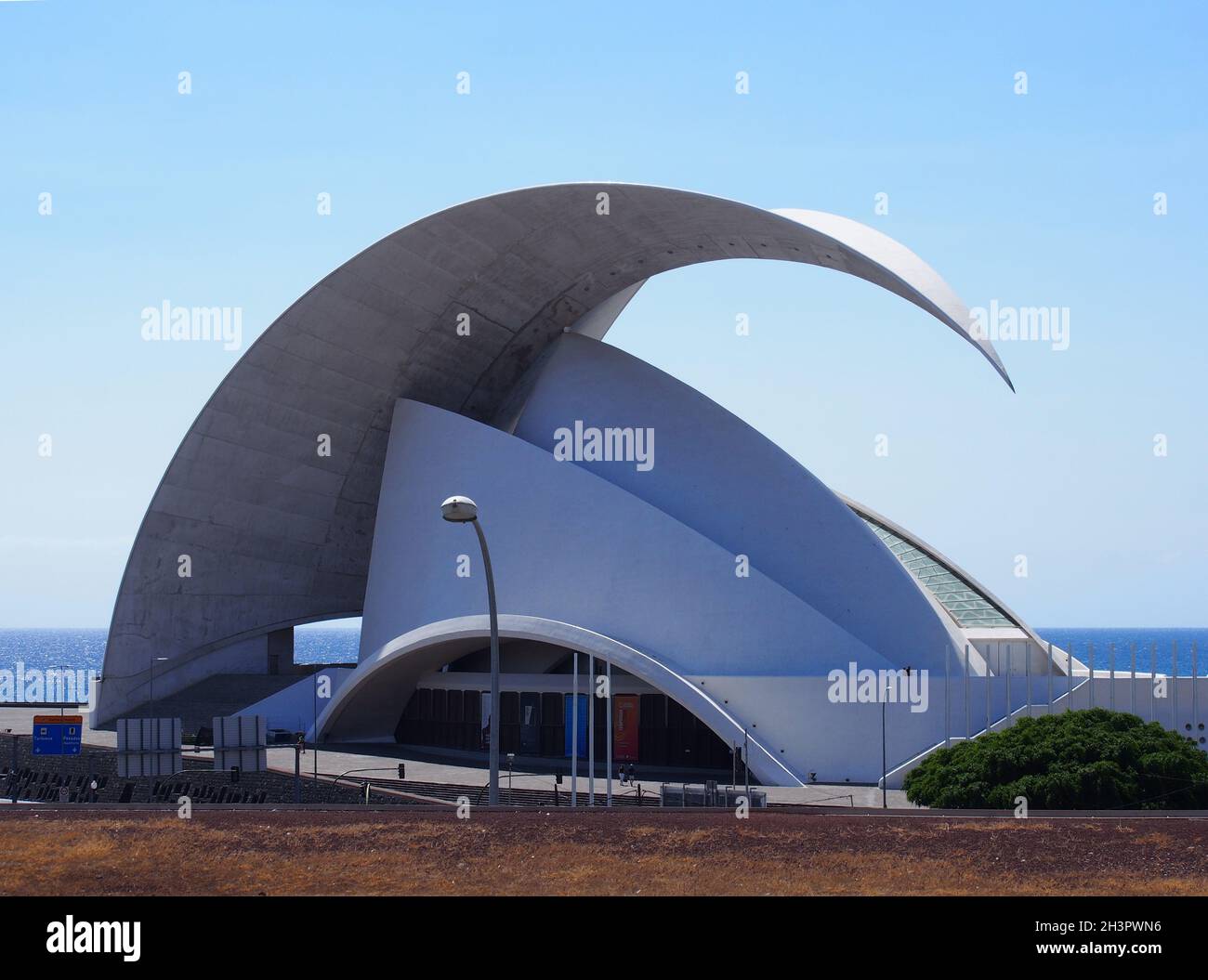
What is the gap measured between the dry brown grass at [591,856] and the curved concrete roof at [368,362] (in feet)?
49.4

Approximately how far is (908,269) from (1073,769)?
1086 cm

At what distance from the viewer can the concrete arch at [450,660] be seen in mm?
30328

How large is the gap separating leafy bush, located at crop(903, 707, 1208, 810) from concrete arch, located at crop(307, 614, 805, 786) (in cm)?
525

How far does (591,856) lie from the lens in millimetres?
13977

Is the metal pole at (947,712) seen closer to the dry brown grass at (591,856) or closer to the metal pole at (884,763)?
the metal pole at (884,763)

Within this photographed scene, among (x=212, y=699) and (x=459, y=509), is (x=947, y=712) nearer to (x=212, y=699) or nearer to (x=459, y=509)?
(x=459, y=509)

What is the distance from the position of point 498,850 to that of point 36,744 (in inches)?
757

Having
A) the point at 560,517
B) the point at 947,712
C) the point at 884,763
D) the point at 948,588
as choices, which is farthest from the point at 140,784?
the point at 948,588

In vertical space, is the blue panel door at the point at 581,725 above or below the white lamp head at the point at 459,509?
below

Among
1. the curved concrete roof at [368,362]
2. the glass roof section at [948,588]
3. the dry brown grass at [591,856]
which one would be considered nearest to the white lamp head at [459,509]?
the dry brown grass at [591,856]

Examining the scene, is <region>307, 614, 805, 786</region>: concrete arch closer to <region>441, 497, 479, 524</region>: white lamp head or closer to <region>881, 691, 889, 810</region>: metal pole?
<region>881, 691, 889, 810</region>: metal pole

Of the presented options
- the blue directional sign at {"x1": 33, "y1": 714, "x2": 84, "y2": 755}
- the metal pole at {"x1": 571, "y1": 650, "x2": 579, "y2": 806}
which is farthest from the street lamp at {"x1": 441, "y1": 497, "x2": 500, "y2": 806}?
the blue directional sign at {"x1": 33, "y1": 714, "x2": 84, "y2": 755}
